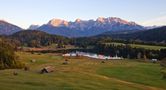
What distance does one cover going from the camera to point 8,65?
10856 cm

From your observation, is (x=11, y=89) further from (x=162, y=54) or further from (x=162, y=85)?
(x=162, y=54)

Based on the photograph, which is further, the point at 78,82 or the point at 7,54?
the point at 7,54

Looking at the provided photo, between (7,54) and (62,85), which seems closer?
(62,85)

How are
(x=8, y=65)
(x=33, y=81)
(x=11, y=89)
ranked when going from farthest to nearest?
1. (x=8, y=65)
2. (x=33, y=81)
3. (x=11, y=89)

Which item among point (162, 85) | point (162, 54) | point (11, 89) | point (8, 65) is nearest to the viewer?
point (11, 89)

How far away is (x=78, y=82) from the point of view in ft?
195

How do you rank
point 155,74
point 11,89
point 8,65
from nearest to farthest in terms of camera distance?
point 11,89 → point 155,74 → point 8,65

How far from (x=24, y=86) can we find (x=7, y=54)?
5977 cm

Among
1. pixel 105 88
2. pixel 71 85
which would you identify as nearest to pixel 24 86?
pixel 71 85

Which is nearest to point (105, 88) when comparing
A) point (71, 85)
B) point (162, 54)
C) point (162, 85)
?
point (71, 85)

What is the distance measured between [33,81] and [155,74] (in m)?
44.5

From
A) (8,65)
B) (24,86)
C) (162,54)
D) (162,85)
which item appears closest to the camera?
(24,86)

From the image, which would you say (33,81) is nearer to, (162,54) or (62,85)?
(62,85)

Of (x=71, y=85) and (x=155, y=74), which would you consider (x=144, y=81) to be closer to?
(x=155, y=74)
